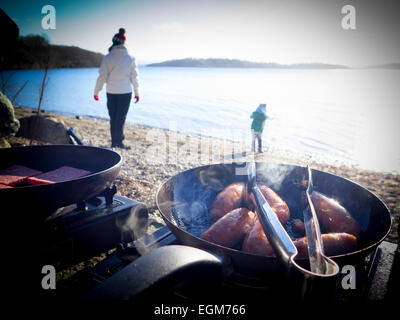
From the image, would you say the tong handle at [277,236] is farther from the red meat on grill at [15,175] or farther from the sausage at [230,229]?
the red meat on grill at [15,175]

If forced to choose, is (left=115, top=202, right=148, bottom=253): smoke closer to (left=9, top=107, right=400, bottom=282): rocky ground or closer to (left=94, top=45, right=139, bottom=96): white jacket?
(left=9, top=107, right=400, bottom=282): rocky ground

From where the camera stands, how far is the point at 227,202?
2.16 m

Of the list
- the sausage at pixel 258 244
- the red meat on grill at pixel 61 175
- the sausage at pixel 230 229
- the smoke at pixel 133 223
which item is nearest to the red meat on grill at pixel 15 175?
the red meat on grill at pixel 61 175

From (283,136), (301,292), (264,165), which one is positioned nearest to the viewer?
(301,292)

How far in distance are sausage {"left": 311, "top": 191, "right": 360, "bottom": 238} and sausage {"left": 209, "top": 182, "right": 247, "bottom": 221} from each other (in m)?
0.66

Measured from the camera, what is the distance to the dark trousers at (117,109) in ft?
24.1

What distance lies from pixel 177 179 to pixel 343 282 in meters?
1.58

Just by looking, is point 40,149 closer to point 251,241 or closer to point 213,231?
point 213,231

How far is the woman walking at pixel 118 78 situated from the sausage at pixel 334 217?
6.67 m

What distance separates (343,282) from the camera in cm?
159

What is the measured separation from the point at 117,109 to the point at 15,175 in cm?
580

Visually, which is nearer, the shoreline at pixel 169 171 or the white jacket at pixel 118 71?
the shoreline at pixel 169 171

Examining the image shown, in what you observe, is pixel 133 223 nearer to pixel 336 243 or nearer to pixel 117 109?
pixel 336 243
